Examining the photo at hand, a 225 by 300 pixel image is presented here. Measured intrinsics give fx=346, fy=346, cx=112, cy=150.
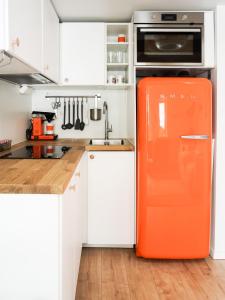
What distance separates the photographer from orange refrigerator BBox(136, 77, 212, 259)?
8.70 ft

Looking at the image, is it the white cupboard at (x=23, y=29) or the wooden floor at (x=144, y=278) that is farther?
the wooden floor at (x=144, y=278)

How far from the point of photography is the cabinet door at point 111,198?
9.41 feet

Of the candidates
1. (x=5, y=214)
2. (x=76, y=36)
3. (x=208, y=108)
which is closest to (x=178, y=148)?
(x=208, y=108)

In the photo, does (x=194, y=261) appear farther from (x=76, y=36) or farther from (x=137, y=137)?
(x=76, y=36)

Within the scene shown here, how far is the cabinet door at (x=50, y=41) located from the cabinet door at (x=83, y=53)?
12 cm

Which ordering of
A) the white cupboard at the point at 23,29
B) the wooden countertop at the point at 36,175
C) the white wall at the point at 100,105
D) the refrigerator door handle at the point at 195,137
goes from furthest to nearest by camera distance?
the white wall at the point at 100,105, the refrigerator door handle at the point at 195,137, the white cupboard at the point at 23,29, the wooden countertop at the point at 36,175

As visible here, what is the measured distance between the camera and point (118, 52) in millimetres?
3232

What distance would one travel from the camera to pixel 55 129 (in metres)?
3.59

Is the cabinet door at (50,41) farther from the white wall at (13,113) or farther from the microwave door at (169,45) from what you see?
the microwave door at (169,45)

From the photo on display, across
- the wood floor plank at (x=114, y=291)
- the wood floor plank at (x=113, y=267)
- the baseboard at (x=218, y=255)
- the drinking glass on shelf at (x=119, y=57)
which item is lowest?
the wood floor plank at (x=114, y=291)

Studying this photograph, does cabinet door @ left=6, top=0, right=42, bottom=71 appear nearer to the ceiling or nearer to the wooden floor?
the ceiling

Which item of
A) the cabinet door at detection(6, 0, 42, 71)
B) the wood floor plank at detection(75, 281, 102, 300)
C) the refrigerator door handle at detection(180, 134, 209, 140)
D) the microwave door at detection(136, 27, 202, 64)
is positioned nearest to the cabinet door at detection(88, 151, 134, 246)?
the refrigerator door handle at detection(180, 134, 209, 140)

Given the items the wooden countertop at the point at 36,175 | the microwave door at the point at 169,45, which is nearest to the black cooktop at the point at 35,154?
the wooden countertop at the point at 36,175

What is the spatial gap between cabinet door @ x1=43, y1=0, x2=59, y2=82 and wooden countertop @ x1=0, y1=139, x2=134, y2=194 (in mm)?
765
